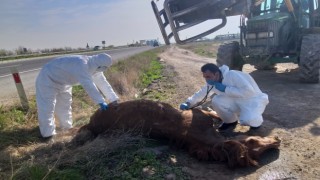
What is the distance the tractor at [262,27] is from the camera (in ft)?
27.0

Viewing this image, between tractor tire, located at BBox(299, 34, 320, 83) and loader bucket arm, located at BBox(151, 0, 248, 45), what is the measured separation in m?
2.16

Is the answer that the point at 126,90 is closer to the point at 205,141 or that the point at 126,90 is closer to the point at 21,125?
the point at 21,125

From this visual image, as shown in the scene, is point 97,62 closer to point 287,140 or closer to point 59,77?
point 59,77

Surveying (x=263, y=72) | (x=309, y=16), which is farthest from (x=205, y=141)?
(x=263, y=72)

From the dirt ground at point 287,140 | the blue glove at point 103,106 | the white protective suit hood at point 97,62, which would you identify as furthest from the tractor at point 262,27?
the blue glove at point 103,106

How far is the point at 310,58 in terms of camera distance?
8609 mm

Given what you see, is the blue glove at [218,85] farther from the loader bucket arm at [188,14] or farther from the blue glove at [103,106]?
the loader bucket arm at [188,14]

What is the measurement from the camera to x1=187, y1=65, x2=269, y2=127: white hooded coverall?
5.07 m

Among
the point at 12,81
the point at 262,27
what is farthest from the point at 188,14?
the point at 12,81

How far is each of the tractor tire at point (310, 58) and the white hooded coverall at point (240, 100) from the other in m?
4.13

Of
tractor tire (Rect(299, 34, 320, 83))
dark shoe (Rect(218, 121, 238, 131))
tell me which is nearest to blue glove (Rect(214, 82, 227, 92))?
dark shoe (Rect(218, 121, 238, 131))

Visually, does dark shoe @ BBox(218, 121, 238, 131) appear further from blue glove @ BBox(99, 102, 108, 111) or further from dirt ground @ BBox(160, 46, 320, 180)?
blue glove @ BBox(99, 102, 108, 111)

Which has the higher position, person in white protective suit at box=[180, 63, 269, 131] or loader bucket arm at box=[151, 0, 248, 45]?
loader bucket arm at box=[151, 0, 248, 45]

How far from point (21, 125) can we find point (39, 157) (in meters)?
1.81
